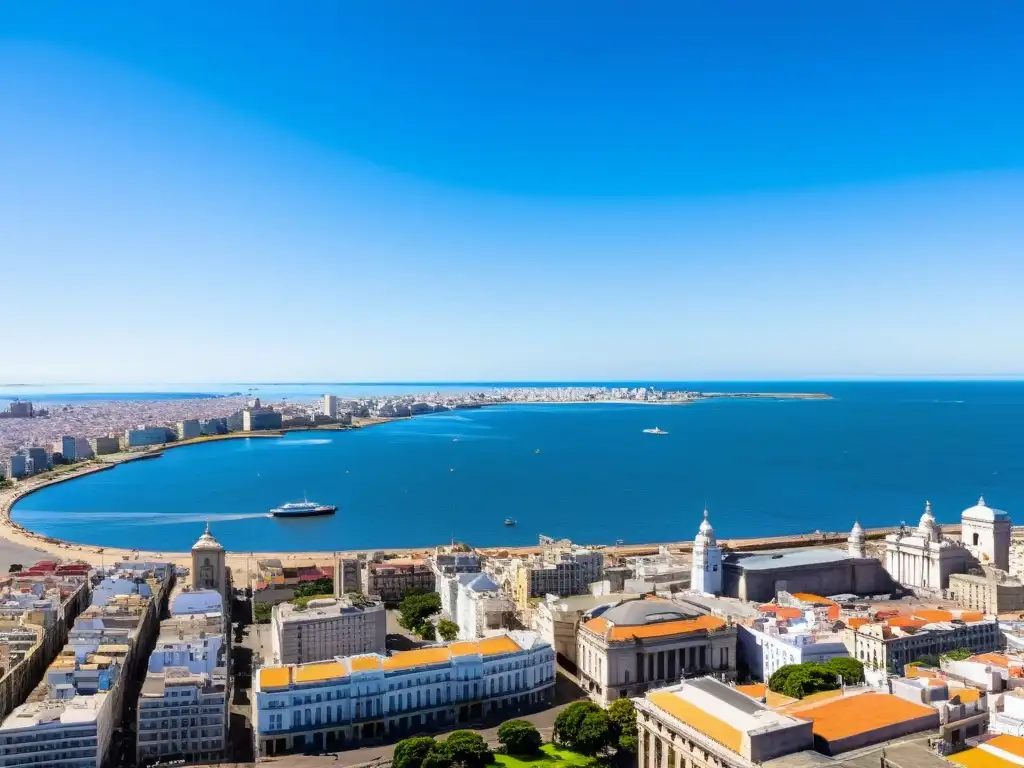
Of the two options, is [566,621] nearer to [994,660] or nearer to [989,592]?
[994,660]

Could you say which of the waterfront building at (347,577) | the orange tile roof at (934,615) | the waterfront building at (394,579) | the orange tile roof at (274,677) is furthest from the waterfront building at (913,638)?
the waterfront building at (347,577)

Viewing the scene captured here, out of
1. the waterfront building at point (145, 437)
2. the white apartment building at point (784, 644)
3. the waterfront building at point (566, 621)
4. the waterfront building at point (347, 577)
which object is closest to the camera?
the white apartment building at point (784, 644)

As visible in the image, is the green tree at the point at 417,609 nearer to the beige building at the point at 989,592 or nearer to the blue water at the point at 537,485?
the blue water at the point at 537,485

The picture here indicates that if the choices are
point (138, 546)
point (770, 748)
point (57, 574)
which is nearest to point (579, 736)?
point (770, 748)

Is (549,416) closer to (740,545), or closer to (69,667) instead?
(740,545)

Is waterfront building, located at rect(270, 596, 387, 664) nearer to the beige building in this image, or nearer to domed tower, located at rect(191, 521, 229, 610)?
domed tower, located at rect(191, 521, 229, 610)

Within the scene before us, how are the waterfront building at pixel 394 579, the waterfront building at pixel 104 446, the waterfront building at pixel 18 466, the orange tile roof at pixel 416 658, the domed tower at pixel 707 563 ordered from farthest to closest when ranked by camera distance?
the waterfront building at pixel 104 446
the waterfront building at pixel 18 466
the waterfront building at pixel 394 579
the domed tower at pixel 707 563
the orange tile roof at pixel 416 658
